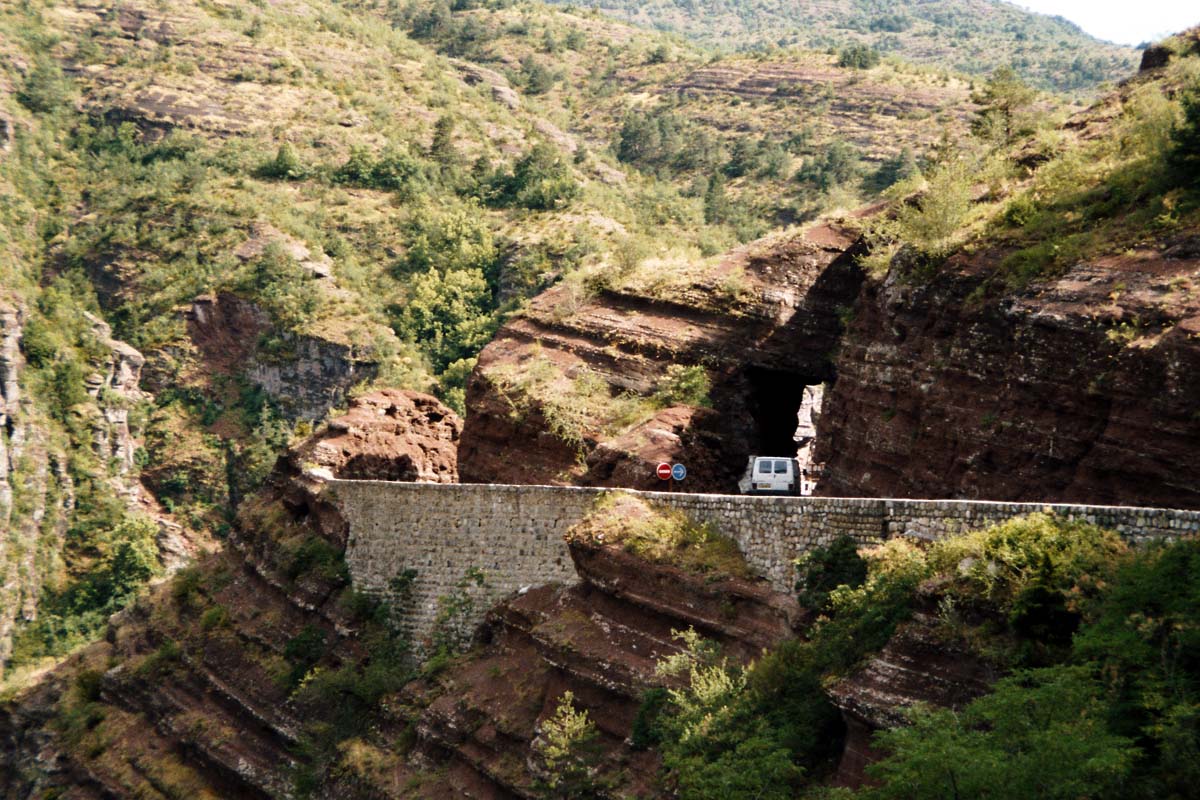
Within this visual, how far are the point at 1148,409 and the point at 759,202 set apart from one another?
79.8 meters

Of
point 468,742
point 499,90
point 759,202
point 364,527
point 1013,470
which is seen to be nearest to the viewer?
point 1013,470

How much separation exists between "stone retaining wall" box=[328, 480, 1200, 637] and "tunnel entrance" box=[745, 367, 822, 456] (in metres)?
6.93

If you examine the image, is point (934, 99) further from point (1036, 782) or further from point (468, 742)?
point (1036, 782)

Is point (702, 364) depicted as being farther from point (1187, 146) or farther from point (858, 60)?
point (858, 60)

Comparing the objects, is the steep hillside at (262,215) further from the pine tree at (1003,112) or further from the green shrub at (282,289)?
the pine tree at (1003,112)

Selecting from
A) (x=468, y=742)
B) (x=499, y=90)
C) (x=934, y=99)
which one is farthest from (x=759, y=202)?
(x=468, y=742)

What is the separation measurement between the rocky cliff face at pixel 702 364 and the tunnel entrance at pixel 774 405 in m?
0.04

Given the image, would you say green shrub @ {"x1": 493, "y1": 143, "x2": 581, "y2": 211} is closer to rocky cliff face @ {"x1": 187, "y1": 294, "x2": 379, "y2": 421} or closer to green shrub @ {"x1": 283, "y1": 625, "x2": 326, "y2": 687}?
rocky cliff face @ {"x1": 187, "y1": 294, "x2": 379, "y2": 421}

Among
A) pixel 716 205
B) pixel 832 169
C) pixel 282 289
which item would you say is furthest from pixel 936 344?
pixel 832 169

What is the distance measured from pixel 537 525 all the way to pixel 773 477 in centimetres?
510

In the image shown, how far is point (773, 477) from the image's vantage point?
30.8 metres

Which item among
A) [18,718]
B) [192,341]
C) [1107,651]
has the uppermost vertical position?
[1107,651]

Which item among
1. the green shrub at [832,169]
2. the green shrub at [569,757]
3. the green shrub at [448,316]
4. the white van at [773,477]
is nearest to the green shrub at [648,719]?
the green shrub at [569,757]

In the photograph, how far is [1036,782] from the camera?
15.9 m
